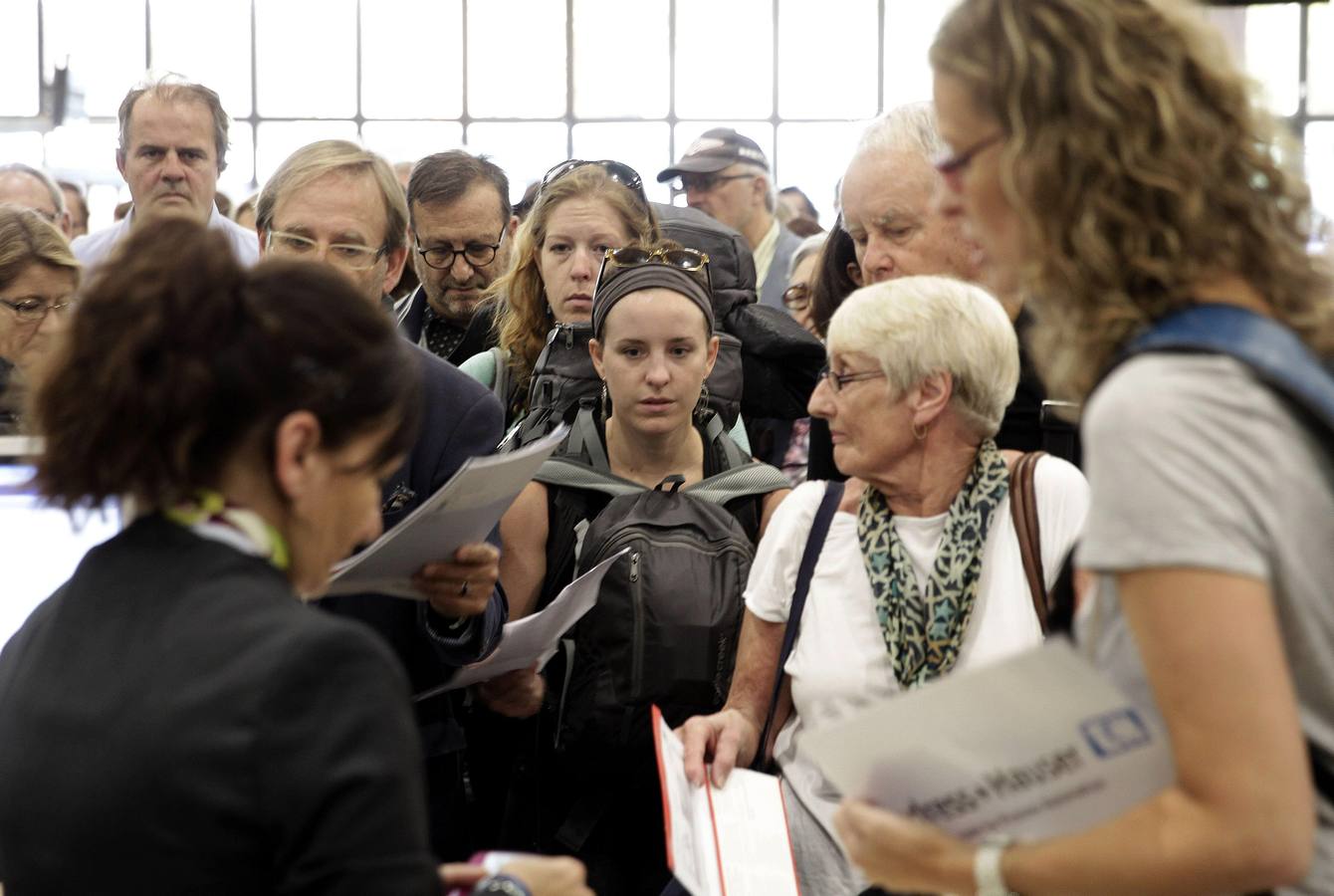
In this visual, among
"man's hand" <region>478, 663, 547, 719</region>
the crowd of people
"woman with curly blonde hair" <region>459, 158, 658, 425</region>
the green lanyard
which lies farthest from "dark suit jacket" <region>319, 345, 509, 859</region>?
the green lanyard

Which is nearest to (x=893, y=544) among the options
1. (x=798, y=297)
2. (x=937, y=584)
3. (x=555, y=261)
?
(x=937, y=584)

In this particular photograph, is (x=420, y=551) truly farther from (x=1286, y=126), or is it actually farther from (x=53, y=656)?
(x=1286, y=126)

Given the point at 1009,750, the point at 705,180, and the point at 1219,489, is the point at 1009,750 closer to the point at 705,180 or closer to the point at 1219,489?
the point at 1219,489

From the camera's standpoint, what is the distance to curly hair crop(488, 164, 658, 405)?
13.4ft

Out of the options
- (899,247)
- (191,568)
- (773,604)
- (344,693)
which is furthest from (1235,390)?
(899,247)

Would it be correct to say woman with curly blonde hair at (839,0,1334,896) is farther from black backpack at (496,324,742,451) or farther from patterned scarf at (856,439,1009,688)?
black backpack at (496,324,742,451)

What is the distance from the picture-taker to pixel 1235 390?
1291 millimetres

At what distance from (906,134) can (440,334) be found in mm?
1717

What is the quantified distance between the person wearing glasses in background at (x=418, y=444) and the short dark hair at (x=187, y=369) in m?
1.05

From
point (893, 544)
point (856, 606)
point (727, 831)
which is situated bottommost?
point (727, 831)

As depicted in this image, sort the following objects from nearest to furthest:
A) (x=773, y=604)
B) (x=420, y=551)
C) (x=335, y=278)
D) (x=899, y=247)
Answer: (x=335, y=278) → (x=420, y=551) → (x=773, y=604) → (x=899, y=247)

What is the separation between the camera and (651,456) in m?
3.54

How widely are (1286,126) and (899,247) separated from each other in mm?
1807

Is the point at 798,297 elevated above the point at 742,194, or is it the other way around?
the point at 742,194
